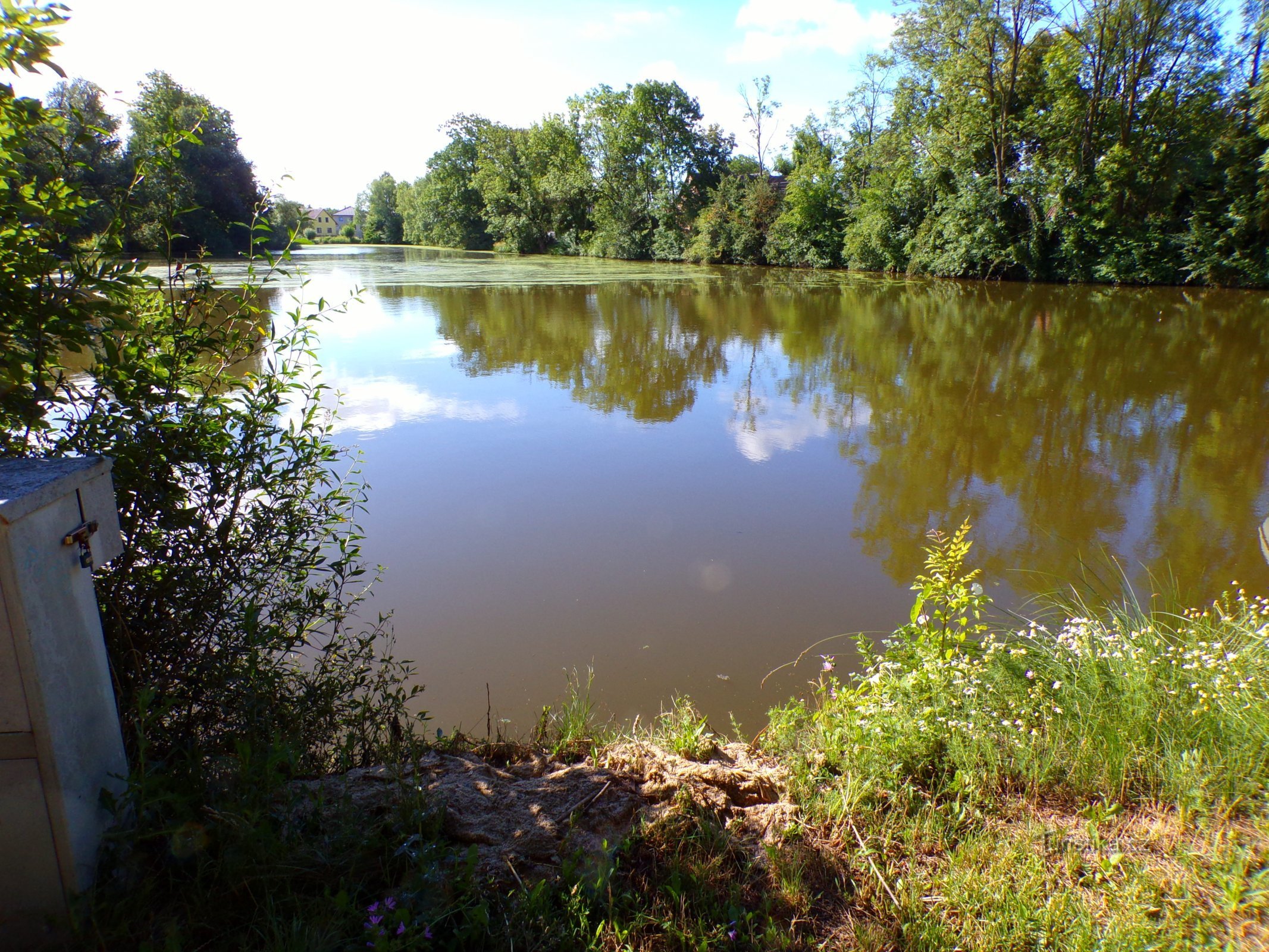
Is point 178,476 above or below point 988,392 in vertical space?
above

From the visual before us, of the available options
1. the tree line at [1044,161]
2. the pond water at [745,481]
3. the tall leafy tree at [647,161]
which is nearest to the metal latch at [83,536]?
the pond water at [745,481]

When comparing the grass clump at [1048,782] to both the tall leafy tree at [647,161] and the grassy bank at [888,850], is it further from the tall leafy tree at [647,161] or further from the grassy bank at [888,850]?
the tall leafy tree at [647,161]

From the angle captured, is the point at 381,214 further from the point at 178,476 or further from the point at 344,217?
the point at 178,476

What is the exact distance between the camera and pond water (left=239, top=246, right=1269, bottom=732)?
4445mm

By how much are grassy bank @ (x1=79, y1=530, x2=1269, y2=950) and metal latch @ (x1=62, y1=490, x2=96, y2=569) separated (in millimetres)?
700

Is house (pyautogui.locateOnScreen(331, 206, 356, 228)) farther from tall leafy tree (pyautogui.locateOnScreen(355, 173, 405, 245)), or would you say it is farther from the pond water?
the pond water

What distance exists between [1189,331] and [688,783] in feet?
56.7

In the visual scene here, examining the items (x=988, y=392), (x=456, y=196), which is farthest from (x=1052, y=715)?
(x=456, y=196)

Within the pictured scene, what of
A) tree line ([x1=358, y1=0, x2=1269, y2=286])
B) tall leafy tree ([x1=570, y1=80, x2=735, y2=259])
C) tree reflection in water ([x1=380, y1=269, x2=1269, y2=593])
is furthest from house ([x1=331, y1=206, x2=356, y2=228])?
tree reflection in water ([x1=380, y1=269, x2=1269, y2=593])

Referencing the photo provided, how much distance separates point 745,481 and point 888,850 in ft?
16.1

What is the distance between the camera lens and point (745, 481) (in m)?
7.23

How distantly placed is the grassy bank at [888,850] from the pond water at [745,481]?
1.12m

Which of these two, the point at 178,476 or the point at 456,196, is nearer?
the point at 178,476

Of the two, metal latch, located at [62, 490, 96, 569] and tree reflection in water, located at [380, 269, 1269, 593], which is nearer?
metal latch, located at [62, 490, 96, 569]
